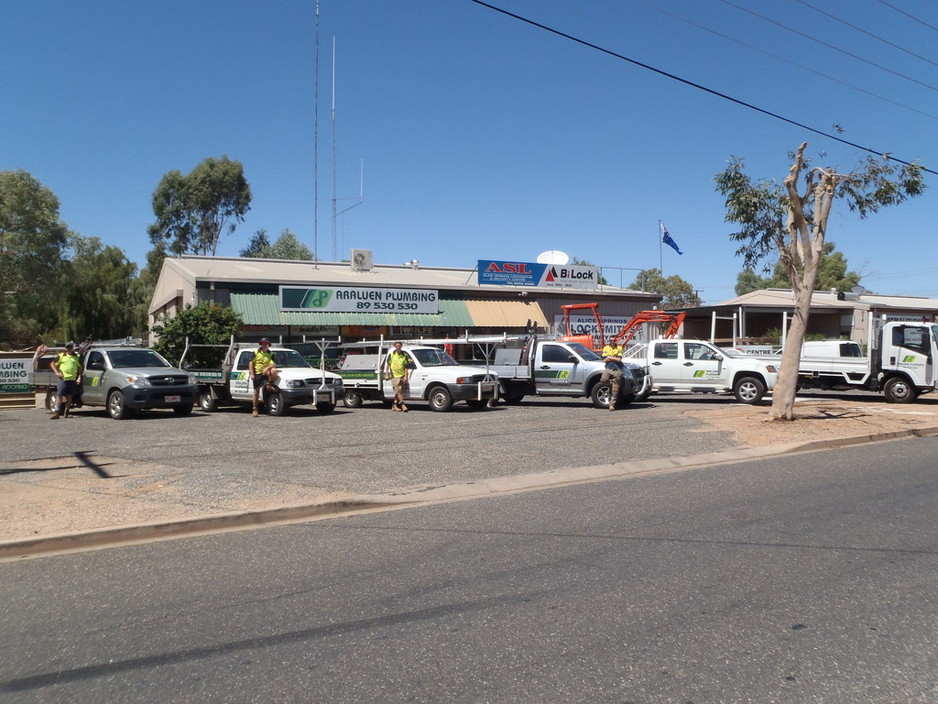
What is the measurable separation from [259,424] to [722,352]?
1319cm

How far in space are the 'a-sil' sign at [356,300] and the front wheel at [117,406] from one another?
13.5m

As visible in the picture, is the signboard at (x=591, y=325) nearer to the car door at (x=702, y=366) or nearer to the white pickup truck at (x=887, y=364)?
the car door at (x=702, y=366)

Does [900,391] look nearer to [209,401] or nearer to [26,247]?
[209,401]

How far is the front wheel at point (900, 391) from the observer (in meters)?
22.1

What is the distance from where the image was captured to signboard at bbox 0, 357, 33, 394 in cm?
2206

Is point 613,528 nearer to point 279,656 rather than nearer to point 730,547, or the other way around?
point 730,547

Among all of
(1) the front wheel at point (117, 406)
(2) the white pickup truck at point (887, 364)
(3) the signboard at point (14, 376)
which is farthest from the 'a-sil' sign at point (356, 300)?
(2) the white pickup truck at point (887, 364)

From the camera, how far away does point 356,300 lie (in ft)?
111

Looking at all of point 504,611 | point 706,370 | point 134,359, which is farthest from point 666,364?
point 504,611

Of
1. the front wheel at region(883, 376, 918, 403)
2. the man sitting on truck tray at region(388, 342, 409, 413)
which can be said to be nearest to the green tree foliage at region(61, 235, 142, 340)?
the man sitting on truck tray at region(388, 342, 409, 413)

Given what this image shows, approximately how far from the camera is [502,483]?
1043 cm

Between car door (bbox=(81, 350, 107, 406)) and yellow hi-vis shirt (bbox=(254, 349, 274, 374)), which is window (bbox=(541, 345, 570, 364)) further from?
car door (bbox=(81, 350, 107, 406))

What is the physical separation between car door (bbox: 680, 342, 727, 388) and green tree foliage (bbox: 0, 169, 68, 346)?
3180 cm

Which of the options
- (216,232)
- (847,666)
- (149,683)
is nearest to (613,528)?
(847,666)
